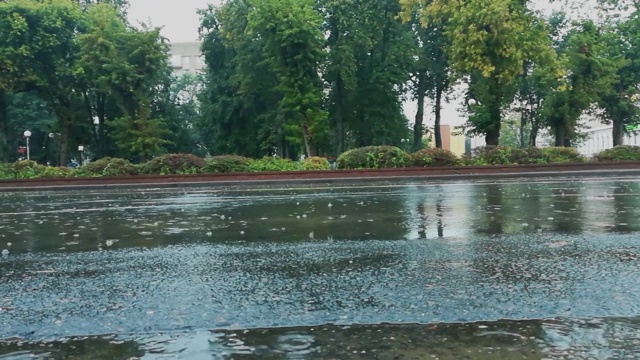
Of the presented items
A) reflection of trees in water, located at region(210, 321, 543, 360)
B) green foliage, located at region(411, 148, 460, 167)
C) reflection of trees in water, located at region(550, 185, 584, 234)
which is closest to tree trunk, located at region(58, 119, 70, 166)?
green foliage, located at region(411, 148, 460, 167)

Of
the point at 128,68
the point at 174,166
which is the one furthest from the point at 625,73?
the point at 128,68

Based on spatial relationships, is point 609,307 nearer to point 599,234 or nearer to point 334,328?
point 334,328

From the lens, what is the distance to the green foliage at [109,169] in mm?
25859

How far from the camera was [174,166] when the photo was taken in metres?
26.0

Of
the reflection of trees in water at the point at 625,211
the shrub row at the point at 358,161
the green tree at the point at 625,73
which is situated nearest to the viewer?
the reflection of trees in water at the point at 625,211

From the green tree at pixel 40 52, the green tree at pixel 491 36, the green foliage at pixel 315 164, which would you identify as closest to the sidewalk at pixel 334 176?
the green foliage at pixel 315 164

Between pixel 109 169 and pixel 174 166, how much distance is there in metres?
3.01

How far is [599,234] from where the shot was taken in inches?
271

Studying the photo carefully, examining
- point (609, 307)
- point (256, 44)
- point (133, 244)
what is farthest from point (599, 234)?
point (256, 44)

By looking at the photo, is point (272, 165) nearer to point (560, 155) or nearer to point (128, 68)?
point (560, 155)

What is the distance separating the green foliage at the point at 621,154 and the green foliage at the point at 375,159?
9122 mm

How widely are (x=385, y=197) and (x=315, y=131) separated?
2407 cm

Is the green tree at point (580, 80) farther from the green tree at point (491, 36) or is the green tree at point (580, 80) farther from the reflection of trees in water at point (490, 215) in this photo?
the reflection of trees in water at point (490, 215)

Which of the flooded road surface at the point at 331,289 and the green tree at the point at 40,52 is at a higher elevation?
the green tree at the point at 40,52
